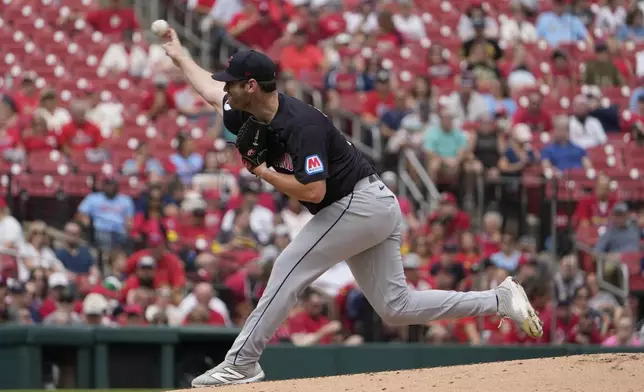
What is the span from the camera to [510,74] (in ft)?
51.5

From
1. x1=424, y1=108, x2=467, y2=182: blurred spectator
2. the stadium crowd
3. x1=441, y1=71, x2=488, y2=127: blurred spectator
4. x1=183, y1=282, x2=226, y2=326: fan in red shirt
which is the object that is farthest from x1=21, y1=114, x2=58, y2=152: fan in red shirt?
x1=441, y1=71, x2=488, y2=127: blurred spectator

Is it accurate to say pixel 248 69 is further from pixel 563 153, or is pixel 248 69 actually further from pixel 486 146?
pixel 563 153

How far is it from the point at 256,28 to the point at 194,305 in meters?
5.83

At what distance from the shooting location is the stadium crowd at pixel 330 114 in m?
11.1

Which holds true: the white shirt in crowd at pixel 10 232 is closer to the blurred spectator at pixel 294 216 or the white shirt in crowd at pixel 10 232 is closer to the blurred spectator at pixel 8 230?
the blurred spectator at pixel 8 230

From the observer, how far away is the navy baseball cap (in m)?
6.26

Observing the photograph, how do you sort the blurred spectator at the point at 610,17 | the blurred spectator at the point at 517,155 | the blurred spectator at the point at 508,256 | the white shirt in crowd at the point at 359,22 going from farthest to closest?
the blurred spectator at the point at 610,17 < the white shirt in crowd at the point at 359,22 < the blurred spectator at the point at 517,155 < the blurred spectator at the point at 508,256

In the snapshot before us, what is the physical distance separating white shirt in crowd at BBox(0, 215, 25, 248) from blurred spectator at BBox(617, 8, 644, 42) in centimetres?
908

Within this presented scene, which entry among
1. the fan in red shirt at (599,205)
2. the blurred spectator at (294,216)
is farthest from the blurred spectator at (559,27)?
the blurred spectator at (294,216)

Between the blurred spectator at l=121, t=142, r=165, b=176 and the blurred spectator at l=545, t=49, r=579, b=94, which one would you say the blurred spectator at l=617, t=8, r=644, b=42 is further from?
the blurred spectator at l=121, t=142, r=165, b=176

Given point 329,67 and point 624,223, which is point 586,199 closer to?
point 624,223

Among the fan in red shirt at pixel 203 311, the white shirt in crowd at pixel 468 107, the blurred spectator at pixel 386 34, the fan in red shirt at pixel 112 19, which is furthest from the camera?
the blurred spectator at pixel 386 34

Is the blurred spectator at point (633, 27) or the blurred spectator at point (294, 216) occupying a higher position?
the blurred spectator at point (633, 27)

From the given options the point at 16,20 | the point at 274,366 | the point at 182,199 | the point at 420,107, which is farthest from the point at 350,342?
the point at 16,20
